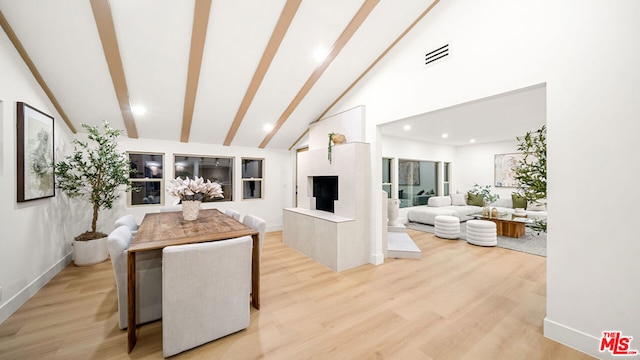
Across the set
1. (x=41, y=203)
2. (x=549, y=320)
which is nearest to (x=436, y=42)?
(x=549, y=320)

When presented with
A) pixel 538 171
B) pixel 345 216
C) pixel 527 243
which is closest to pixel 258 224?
pixel 345 216

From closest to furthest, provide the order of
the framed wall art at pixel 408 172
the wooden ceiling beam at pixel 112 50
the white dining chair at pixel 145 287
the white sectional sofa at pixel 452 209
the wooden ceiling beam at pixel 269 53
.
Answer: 1. the white dining chair at pixel 145 287
2. the wooden ceiling beam at pixel 112 50
3. the wooden ceiling beam at pixel 269 53
4. the white sectional sofa at pixel 452 209
5. the framed wall art at pixel 408 172

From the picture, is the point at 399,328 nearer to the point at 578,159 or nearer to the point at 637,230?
the point at 637,230

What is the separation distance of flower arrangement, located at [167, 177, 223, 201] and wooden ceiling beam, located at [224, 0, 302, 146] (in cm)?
172

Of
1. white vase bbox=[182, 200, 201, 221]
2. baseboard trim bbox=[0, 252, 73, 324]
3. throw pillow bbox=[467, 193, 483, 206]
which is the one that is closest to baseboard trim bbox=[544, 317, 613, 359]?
white vase bbox=[182, 200, 201, 221]

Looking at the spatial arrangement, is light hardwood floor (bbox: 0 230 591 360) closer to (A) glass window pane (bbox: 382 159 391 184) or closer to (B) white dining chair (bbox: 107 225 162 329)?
(B) white dining chair (bbox: 107 225 162 329)

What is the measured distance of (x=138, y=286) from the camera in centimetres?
208

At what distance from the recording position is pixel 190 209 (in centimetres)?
281

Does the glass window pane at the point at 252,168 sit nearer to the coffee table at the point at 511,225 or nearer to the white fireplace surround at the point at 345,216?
the white fireplace surround at the point at 345,216

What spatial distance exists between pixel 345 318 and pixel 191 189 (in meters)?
2.19

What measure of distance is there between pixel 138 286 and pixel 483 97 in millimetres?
3731

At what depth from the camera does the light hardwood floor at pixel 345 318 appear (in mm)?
1783

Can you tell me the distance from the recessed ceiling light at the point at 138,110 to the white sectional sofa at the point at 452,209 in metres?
6.68

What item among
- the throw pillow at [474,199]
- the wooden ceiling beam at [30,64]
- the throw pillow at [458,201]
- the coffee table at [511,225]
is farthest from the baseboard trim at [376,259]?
the throw pillow at [474,199]
